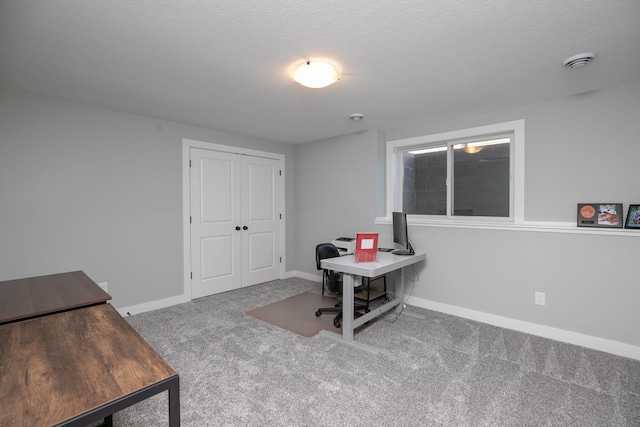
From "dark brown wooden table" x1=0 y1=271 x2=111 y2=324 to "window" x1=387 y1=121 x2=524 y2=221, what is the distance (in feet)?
11.1

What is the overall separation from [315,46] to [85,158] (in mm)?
2725

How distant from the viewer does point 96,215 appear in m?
3.22

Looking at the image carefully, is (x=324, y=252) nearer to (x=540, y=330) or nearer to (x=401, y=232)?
(x=401, y=232)

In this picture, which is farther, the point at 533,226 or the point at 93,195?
the point at 93,195

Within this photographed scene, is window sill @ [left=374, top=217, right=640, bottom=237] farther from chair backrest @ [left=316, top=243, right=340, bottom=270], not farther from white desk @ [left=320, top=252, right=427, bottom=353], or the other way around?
chair backrest @ [left=316, top=243, right=340, bottom=270]

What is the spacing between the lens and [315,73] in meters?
2.23

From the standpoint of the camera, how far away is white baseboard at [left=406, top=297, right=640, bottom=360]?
256 centimetres

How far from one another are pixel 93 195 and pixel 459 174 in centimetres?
412

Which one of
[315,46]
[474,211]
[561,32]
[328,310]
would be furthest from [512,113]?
[328,310]

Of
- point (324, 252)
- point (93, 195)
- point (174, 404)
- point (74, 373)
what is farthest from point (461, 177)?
point (93, 195)

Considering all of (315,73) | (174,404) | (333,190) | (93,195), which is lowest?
(174,404)

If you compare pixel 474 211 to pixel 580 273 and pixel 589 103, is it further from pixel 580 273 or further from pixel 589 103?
pixel 589 103

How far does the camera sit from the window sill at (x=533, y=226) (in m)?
2.59

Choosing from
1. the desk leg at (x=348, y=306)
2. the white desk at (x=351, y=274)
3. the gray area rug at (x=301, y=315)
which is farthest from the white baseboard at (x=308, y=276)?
the desk leg at (x=348, y=306)
